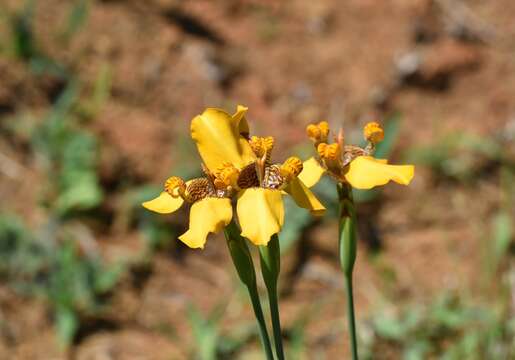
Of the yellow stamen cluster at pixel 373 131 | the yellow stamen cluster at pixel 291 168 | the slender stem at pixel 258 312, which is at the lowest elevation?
the slender stem at pixel 258 312

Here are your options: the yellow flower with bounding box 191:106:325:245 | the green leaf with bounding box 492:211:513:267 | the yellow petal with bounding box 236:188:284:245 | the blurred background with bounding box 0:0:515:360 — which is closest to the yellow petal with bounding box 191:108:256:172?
the yellow flower with bounding box 191:106:325:245

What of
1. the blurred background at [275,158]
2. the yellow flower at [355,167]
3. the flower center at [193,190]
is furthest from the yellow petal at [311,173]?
the blurred background at [275,158]

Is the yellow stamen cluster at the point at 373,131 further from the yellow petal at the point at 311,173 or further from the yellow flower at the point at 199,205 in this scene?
the yellow flower at the point at 199,205

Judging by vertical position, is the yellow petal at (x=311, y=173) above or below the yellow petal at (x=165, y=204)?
above

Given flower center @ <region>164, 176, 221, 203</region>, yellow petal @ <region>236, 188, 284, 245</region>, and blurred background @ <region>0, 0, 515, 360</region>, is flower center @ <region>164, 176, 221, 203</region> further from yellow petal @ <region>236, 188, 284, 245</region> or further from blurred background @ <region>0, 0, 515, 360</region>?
blurred background @ <region>0, 0, 515, 360</region>

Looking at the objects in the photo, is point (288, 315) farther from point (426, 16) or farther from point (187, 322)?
point (426, 16)

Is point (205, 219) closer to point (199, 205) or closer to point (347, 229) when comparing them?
point (199, 205)
